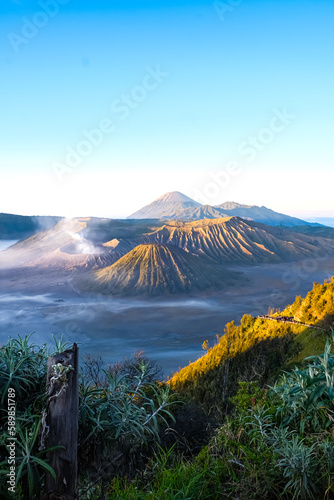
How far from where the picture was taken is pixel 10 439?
82.7 inches

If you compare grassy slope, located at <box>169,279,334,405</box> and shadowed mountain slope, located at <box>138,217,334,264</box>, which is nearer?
grassy slope, located at <box>169,279,334,405</box>

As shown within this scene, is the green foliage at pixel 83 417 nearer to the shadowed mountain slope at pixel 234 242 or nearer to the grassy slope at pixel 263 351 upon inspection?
the grassy slope at pixel 263 351

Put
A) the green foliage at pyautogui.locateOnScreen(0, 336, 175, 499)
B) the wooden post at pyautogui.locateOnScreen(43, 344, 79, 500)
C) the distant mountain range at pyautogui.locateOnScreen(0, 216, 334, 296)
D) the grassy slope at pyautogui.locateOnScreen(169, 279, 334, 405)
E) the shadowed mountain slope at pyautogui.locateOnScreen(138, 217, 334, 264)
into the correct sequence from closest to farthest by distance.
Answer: the wooden post at pyautogui.locateOnScreen(43, 344, 79, 500) < the green foliage at pyautogui.locateOnScreen(0, 336, 175, 499) < the grassy slope at pyautogui.locateOnScreen(169, 279, 334, 405) < the distant mountain range at pyautogui.locateOnScreen(0, 216, 334, 296) < the shadowed mountain slope at pyautogui.locateOnScreen(138, 217, 334, 264)

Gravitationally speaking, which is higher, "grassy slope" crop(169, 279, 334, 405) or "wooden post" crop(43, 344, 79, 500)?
"wooden post" crop(43, 344, 79, 500)

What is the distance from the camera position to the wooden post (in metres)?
2.06

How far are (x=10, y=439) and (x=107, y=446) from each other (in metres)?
0.74

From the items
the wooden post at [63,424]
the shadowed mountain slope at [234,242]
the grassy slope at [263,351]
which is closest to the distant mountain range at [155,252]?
the shadowed mountain slope at [234,242]

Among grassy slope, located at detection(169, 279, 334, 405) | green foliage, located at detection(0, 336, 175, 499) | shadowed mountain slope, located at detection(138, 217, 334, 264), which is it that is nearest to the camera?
green foliage, located at detection(0, 336, 175, 499)

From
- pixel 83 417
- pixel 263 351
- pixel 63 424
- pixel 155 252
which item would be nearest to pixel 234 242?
pixel 155 252

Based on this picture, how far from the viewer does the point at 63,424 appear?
210cm

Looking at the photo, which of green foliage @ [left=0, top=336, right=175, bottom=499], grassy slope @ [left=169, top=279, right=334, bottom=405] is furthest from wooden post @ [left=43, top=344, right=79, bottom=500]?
grassy slope @ [left=169, top=279, right=334, bottom=405]

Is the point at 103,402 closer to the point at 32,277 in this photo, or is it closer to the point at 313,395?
the point at 313,395

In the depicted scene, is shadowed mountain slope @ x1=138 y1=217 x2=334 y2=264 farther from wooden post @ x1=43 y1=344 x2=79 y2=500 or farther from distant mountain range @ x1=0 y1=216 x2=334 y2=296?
wooden post @ x1=43 y1=344 x2=79 y2=500

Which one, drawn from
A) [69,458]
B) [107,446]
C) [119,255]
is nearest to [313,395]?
[107,446]
